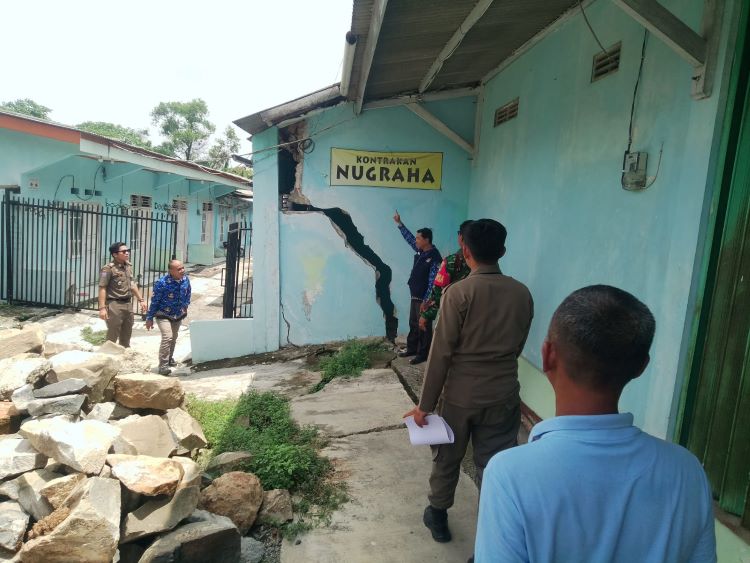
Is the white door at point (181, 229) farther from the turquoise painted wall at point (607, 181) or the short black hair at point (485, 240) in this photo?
the short black hair at point (485, 240)

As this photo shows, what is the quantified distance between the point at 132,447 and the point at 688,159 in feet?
12.2

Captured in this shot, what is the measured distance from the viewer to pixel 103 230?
39.0ft

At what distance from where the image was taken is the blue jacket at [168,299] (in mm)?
6180

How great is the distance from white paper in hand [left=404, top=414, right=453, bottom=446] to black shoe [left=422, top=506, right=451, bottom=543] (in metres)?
0.51

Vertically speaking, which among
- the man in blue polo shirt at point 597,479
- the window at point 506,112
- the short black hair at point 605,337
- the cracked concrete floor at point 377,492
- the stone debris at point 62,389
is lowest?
the cracked concrete floor at point 377,492

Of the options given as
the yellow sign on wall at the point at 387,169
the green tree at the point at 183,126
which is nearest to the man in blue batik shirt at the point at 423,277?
the yellow sign on wall at the point at 387,169

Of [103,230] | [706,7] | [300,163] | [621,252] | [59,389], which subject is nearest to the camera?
[706,7]

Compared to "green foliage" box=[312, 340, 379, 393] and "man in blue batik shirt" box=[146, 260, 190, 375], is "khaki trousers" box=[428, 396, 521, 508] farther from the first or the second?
"man in blue batik shirt" box=[146, 260, 190, 375]

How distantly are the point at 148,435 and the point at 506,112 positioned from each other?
4.59 metres

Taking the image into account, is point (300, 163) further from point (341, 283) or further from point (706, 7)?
point (706, 7)

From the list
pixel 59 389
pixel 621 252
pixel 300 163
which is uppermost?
pixel 300 163

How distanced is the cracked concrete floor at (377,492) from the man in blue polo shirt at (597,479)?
1867mm

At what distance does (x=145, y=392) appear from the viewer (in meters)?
4.14

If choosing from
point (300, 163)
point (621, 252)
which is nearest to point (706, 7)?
point (621, 252)
